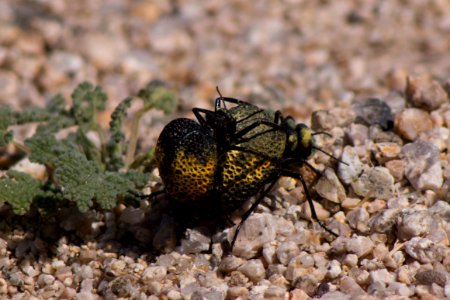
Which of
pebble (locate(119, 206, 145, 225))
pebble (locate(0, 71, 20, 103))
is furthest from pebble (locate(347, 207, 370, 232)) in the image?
pebble (locate(0, 71, 20, 103))

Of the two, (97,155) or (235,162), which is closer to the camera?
(235,162)

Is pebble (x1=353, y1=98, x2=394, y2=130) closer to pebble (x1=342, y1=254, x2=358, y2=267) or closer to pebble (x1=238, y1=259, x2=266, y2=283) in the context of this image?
pebble (x1=342, y1=254, x2=358, y2=267)

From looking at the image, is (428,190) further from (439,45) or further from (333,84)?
(439,45)

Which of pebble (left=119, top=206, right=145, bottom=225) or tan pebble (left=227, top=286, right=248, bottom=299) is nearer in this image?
tan pebble (left=227, top=286, right=248, bottom=299)

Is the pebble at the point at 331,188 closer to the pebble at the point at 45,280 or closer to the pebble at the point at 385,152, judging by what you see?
the pebble at the point at 385,152

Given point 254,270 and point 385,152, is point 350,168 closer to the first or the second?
point 385,152

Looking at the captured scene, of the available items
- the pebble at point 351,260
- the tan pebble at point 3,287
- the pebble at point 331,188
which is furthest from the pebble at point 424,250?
the tan pebble at point 3,287

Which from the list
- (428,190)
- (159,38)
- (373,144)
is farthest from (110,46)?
(428,190)
